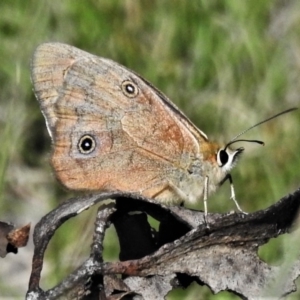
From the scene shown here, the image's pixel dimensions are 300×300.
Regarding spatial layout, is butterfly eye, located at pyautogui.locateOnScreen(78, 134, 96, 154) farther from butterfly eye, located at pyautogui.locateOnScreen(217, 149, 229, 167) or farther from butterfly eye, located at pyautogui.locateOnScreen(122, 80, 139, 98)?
butterfly eye, located at pyautogui.locateOnScreen(217, 149, 229, 167)

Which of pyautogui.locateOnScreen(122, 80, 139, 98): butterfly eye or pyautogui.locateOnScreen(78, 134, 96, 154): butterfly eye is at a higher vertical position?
pyautogui.locateOnScreen(122, 80, 139, 98): butterfly eye

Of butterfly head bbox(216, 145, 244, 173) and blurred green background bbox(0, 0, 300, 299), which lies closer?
butterfly head bbox(216, 145, 244, 173)

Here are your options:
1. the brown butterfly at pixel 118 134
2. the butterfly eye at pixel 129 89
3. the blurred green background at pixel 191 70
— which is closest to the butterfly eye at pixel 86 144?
the brown butterfly at pixel 118 134

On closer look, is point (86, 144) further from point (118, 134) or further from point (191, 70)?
point (191, 70)

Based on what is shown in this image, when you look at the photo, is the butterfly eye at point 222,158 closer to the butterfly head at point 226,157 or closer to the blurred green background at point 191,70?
the butterfly head at point 226,157

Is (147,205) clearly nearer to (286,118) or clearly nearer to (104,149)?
(104,149)

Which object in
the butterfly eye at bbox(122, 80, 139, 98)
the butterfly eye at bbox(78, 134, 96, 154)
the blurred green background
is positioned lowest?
the butterfly eye at bbox(78, 134, 96, 154)

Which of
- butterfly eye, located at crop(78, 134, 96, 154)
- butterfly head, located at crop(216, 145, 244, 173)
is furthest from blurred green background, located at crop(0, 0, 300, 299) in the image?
butterfly eye, located at crop(78, 134, 96, 154)
